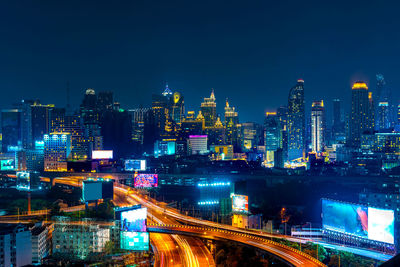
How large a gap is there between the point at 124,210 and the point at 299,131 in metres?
54.9

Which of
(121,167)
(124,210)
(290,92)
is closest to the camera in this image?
(124,210)

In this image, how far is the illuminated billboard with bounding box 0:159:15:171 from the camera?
149 feet

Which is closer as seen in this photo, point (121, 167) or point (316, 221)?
point (316, 221)

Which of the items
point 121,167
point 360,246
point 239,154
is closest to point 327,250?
point 360,246

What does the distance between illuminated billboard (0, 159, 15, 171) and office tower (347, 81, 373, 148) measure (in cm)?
4344

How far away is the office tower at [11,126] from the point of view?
59.9 m

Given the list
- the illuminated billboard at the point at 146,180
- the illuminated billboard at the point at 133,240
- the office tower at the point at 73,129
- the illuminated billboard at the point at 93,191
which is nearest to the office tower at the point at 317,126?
the office tower at the point at 73,129

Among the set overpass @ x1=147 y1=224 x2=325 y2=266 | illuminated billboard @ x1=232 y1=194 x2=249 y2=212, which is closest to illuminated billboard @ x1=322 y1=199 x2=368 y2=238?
overpass @ x1=147 y1=224 x2=325 y2=266

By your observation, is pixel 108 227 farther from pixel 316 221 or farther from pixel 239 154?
pixel 239 154

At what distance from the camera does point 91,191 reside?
26719 mm

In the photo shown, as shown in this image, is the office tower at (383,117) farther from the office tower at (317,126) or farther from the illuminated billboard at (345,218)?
the illuminated billboard at (345,218)

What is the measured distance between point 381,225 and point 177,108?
63288mm

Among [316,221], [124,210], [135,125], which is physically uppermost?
[135,125]

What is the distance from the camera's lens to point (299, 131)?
7006 centimetres
